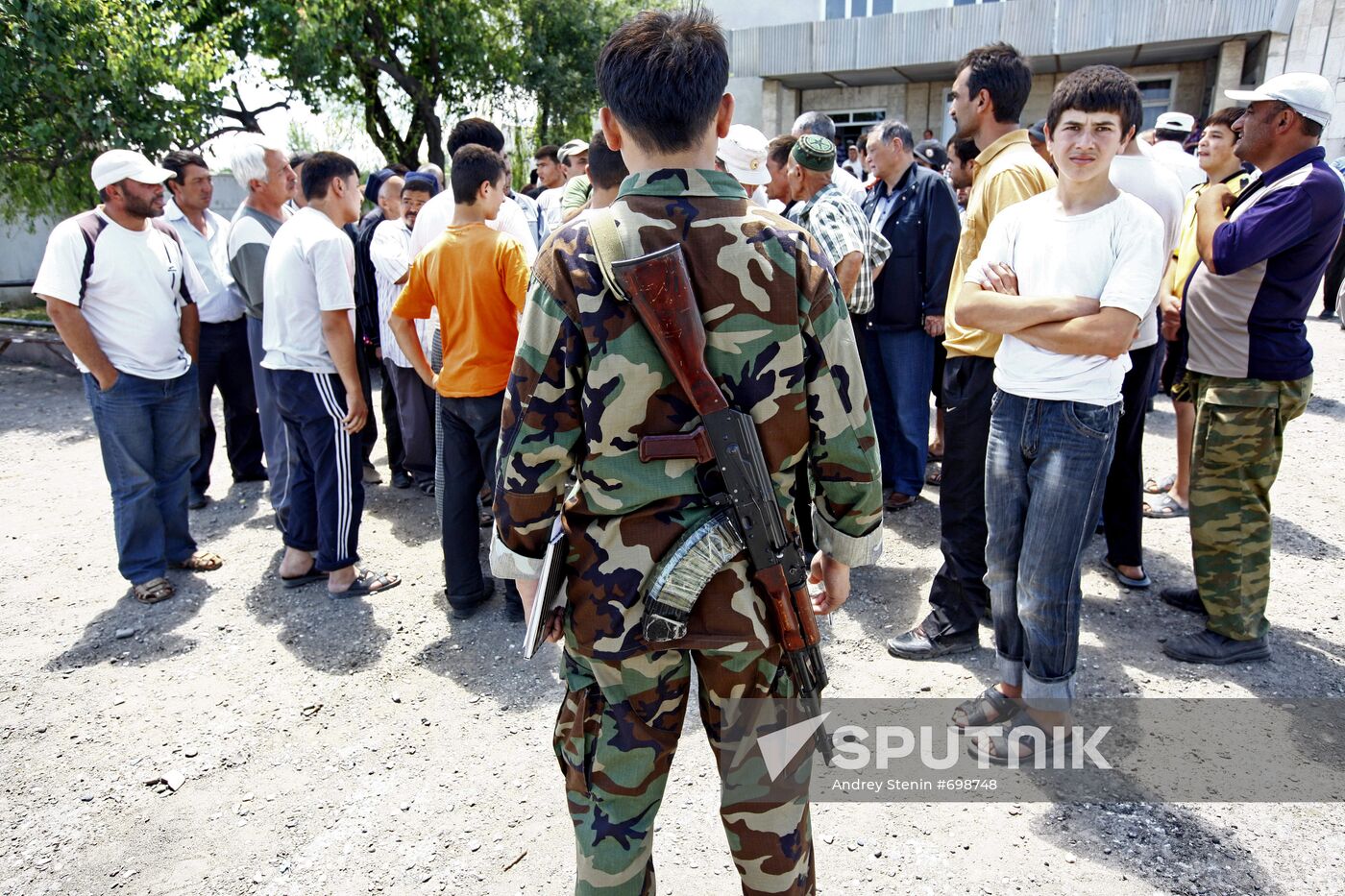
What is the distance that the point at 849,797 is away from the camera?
2670mm

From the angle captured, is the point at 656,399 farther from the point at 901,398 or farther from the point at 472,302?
the point at 901,398

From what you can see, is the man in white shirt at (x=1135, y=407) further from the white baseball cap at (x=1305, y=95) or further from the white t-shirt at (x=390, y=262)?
the white t-shirt at (x=390, y=262)

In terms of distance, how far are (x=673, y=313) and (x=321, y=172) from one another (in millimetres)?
3190

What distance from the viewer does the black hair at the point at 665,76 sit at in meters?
1.48

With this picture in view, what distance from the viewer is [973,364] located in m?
3.16

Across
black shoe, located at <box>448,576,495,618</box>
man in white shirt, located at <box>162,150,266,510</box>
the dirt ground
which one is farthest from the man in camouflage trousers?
man in white shirt, located at <box>162,150,266,510</box>

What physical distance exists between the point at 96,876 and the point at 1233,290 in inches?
172

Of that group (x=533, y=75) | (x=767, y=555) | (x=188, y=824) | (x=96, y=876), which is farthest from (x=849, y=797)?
(x=533, y=75)

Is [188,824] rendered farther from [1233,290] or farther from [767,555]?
[1233,290]

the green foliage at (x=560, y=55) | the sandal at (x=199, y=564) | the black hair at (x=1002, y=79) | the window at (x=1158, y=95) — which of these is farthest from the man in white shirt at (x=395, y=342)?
the window at (x=1158, y=95)

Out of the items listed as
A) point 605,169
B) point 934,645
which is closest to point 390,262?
point 605,169

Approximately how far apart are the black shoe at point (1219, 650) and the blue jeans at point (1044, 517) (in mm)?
994

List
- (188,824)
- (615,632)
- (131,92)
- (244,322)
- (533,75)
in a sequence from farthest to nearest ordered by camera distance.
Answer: (533,75) → (131,92) → (244,322) → (188,824) → (615,632)

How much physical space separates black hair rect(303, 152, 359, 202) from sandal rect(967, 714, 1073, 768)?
12.2 feet
